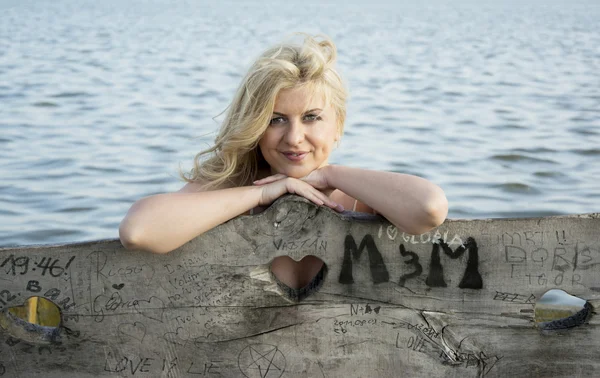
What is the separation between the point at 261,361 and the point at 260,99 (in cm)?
82

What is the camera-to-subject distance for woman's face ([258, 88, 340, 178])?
302cm

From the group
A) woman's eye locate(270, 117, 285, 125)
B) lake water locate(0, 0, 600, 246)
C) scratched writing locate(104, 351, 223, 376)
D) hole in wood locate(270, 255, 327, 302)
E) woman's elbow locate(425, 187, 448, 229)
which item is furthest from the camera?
lake water locate(0, 0, 600, 246)

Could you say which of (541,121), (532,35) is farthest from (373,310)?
(532,35)

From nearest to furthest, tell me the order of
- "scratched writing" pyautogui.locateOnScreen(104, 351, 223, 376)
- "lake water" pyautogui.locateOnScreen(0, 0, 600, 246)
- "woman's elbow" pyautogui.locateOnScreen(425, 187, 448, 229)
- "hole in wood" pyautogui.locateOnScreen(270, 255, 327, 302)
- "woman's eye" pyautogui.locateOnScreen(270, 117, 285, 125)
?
1. "woman's elbow" pyautogui.locateOnScreen(425, 187, 448, 229)
2. "scratched writing" pyautogui.locateOnScreen(104, 351, 223, 376)
3. "hole in wood" pyautogui.locateOnScreen(270, 255, 327, 302)
4. "woman's eye" pyautogui.locateOnScreen(270, 117, 285, 125)
5. "lake water" pyautogui.locateOnScreen(0, 0, 600, 246)

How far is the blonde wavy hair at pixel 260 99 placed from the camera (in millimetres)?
3006

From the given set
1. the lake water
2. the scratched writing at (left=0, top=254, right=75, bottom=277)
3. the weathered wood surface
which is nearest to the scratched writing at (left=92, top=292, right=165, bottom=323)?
the weathered wood surface

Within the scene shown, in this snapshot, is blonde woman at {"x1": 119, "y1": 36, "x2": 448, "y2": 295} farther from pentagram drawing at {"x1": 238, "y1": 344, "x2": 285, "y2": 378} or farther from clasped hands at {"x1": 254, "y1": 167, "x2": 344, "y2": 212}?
pentagram drawing at {"x1": 238, "y1": 344, "x2": 285, "y2": 378}

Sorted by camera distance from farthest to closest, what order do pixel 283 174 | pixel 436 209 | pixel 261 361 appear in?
pixel 283 174 < pixel 261 361 < pixel 436 209

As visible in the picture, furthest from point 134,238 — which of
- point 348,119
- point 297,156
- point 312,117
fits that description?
point 348,119

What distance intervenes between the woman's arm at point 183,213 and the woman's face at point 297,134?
0.27 meters

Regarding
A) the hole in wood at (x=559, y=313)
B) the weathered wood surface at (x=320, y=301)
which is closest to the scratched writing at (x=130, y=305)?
the weathered wood surface at (x=320, y=301)

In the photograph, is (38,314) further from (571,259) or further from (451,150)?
(451,150)

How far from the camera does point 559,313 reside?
155 inches

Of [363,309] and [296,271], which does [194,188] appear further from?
[363,309]
